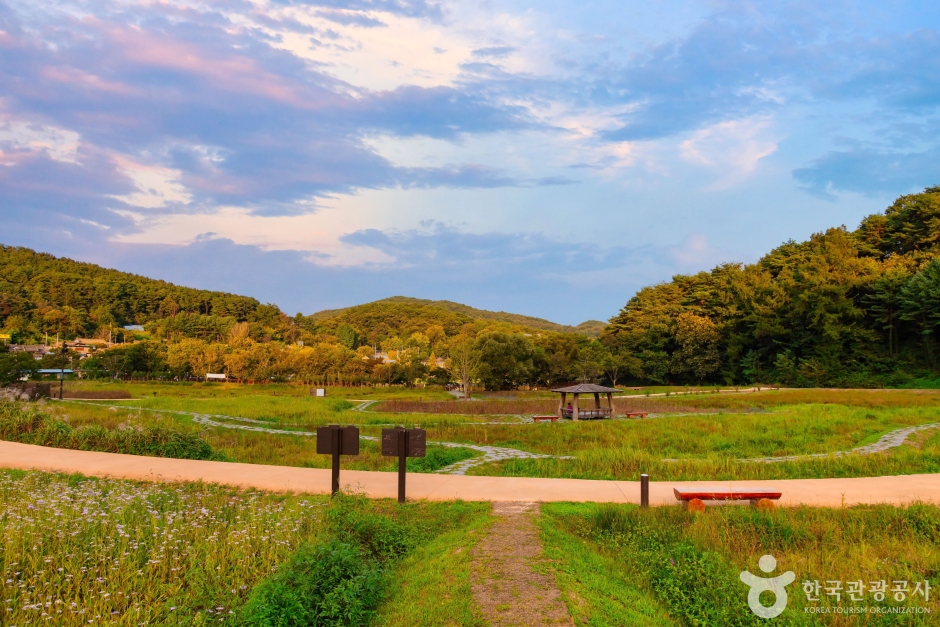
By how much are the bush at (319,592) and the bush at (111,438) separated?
8309 millimetres

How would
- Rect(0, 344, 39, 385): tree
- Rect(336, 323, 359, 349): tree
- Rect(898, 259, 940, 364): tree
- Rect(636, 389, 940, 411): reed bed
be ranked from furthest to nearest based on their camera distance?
Rect(336, 323, 359, 349): tree, Rect(898, 259, 940, 364): tree, Rect(0, 344, 39, 385): tree, Rect(636, 389, 940, 411): reed bed

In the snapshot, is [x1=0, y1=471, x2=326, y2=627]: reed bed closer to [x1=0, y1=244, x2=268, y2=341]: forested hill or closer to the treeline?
the treeline

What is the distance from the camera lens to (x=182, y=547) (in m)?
6.14

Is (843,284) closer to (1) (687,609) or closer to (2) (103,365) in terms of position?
(1) (687,609)

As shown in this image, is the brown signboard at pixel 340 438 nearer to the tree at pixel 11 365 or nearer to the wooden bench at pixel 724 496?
the wooden bench at pixel 724 496

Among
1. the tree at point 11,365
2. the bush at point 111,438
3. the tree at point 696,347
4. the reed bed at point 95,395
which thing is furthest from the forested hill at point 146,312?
the bush at point 111,438

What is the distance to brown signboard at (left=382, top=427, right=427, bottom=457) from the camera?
8398 millimetres

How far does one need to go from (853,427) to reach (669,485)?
12253 millimetres

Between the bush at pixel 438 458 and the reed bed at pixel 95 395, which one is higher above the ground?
the bush at pixel 438 458

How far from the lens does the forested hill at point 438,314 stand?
436 ft

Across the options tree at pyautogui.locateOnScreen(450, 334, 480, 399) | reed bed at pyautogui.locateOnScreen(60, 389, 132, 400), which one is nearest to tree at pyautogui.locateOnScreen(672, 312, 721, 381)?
tree at pyautogui.locateOnScreen(450, 334, 480, 399)

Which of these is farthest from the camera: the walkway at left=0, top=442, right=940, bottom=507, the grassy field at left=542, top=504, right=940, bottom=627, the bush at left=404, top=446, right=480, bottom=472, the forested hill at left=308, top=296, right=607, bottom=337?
the forested hill at left=308, top=296, right=607, bottom=337

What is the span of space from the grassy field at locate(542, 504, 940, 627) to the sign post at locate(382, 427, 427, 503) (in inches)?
77.6
